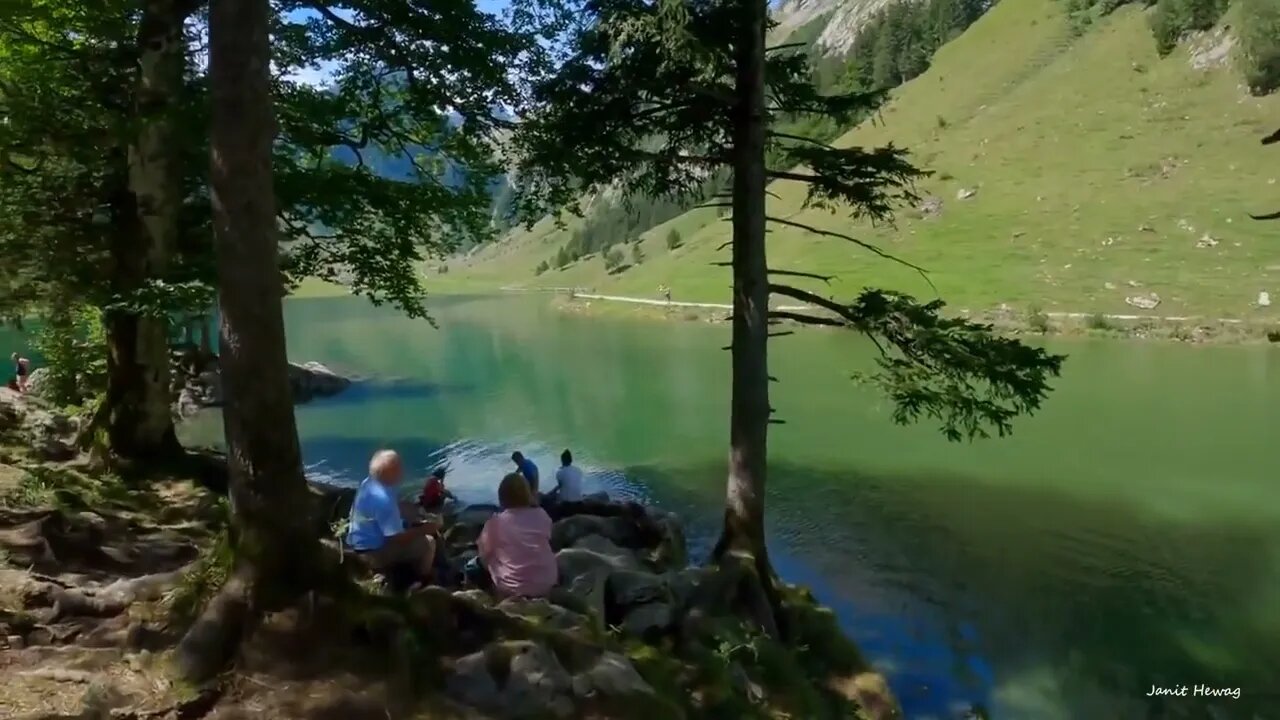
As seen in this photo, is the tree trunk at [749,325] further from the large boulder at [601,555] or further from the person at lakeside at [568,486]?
the person at lakeside at [568,486]

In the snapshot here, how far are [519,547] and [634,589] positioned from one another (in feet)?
7.02

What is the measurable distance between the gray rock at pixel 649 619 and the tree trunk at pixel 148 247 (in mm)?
6150

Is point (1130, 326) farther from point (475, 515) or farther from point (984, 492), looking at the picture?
point (475, 515)

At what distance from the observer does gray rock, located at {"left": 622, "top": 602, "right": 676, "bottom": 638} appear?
29.0 ft

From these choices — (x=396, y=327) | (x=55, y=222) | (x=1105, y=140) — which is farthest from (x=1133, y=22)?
(x=55, y=222)

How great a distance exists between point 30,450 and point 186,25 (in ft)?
21.7

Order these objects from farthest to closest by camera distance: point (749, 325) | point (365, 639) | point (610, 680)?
point (749, 325)
point (610, 680)
point (365, 639)

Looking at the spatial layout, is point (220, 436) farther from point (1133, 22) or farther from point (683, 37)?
point (1133, 22)

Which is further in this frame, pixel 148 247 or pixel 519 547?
pixel 148 247

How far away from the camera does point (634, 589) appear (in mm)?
9289

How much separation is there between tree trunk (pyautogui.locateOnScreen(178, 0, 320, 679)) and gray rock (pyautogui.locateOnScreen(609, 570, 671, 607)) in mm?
4131

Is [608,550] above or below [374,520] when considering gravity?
below

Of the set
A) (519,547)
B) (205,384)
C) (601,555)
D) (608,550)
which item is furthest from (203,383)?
(519,547)

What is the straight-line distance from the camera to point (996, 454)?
89.7 ft
